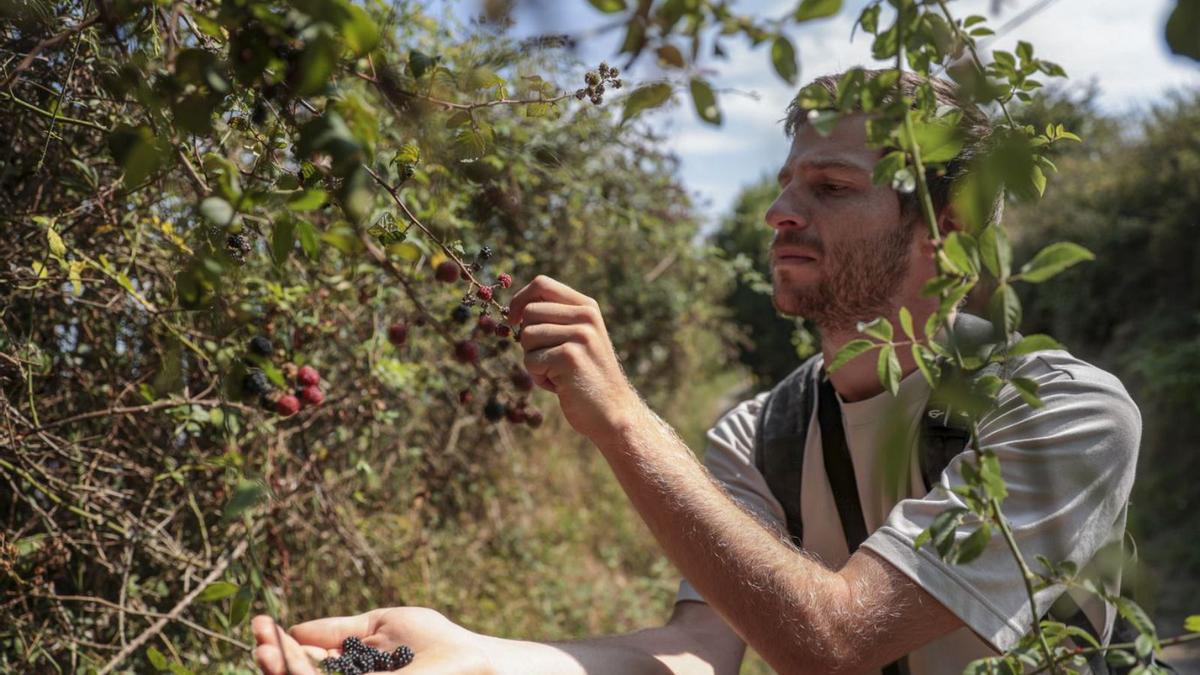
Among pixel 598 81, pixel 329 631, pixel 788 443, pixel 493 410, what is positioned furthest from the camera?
pixel 788 443

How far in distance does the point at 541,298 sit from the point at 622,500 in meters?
3.94

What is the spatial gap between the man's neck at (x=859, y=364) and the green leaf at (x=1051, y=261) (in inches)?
42.7

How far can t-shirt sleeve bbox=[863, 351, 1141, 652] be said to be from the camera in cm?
143

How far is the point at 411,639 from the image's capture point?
1.44 metres

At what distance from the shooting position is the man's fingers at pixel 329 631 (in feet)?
4.46

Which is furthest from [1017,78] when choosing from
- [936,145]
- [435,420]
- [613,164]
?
[613,164]

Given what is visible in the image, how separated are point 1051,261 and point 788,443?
1.25 meters

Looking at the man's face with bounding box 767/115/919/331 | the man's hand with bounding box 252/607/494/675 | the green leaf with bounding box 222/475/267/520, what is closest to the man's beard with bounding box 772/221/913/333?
the man's face with bounding box 767/115/919/331

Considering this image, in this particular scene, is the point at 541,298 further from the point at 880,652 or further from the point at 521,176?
the point at 521,176

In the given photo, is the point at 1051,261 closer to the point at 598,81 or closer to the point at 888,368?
the point at 888,368

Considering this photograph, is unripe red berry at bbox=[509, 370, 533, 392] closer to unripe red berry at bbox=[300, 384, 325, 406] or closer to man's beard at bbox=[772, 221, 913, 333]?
unripe red berry at bbox=[300, 384, 325, 406]

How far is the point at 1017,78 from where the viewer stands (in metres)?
1.08

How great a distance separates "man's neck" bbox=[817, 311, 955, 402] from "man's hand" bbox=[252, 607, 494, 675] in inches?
35.9

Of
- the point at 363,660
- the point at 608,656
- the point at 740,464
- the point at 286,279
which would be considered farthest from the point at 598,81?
the point at 286,279
